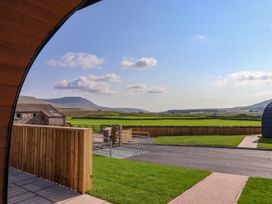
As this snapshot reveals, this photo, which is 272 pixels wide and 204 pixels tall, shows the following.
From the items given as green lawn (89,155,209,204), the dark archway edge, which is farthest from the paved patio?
the dark archway edge

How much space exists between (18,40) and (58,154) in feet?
19.9

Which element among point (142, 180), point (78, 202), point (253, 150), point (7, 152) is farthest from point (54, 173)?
point (253, 150)

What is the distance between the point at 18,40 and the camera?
7.39ft

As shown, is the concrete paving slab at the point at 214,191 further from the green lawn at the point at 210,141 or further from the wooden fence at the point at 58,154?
the green lawn at the point at 210,141

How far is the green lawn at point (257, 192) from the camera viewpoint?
7.05 metres

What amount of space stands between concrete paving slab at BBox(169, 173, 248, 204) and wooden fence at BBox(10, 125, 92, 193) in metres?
2.48

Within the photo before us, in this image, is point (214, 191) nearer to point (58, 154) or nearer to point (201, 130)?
point (58, 154)

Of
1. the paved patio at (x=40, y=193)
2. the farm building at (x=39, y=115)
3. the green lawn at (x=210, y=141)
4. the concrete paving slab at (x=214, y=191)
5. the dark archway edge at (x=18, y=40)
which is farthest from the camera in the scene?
the farm building at (x=39, y=115)

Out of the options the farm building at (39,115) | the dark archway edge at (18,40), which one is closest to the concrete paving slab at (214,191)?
the dark archway edge at (18,40)

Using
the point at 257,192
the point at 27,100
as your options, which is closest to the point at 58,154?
the point at 257,192

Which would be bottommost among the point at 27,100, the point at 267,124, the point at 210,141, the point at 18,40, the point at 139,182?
the point at 210,141

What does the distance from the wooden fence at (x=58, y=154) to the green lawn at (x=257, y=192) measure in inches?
164

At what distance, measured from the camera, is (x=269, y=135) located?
27.9m

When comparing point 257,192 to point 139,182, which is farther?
point 139,182
